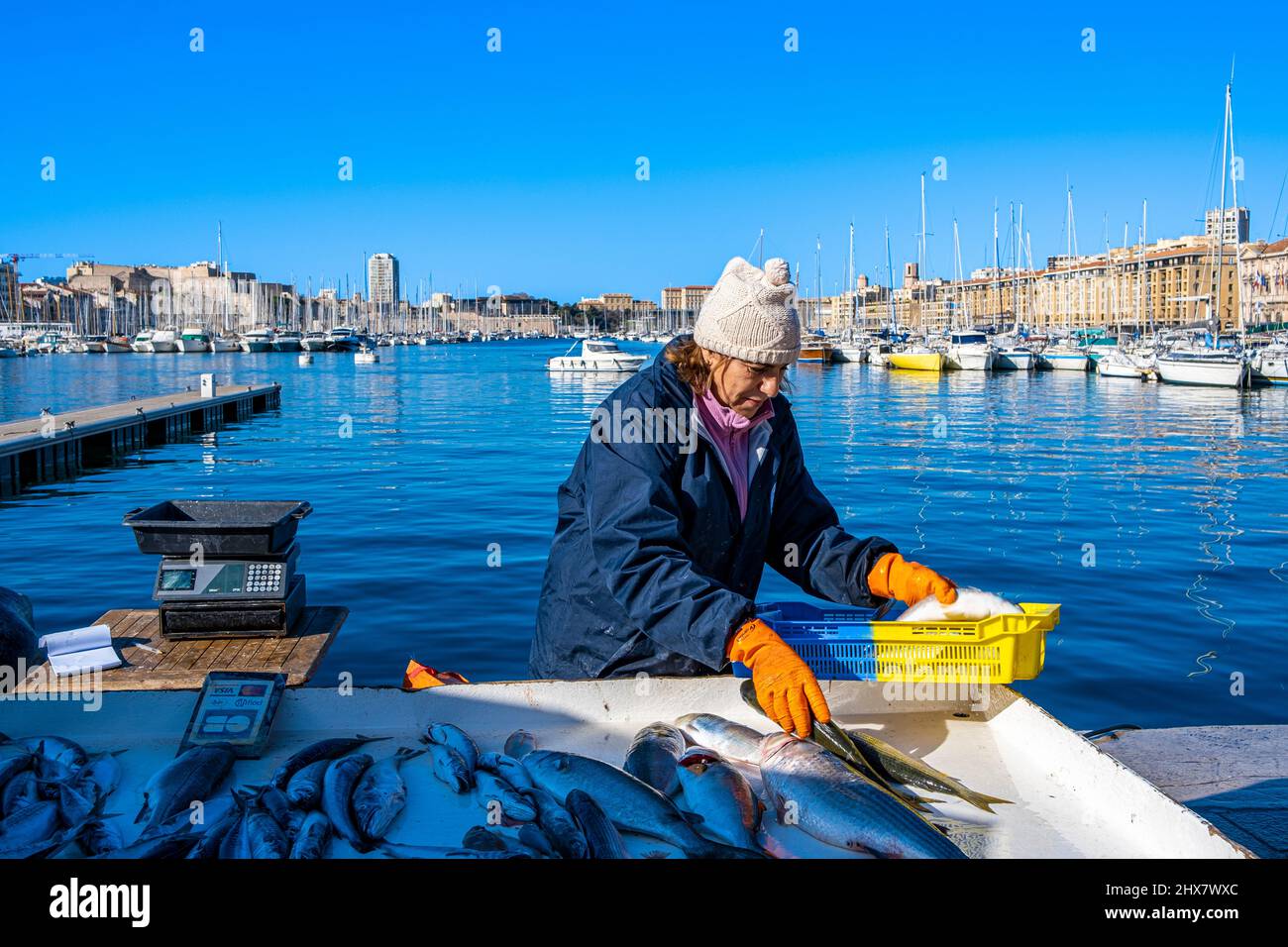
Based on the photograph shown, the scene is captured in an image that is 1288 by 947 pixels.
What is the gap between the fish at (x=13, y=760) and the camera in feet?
9.39

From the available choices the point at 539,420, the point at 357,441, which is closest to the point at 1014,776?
Answer: the point at 357,441

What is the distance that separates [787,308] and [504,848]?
1.85 meters

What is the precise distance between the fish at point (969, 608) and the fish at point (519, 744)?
129cm

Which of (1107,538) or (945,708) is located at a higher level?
(945,708)

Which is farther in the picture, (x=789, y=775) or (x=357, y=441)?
(x=357, y=441)

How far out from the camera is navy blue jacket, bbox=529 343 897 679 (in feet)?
10.7

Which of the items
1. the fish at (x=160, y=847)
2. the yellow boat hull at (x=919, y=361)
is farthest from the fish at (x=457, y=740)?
the yellow boat hull at (x=919, y=361)

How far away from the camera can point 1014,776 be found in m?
3.19

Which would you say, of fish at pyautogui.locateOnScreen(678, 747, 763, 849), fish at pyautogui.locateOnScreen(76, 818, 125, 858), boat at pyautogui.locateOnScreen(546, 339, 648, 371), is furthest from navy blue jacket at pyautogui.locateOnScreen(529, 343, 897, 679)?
boat at pyautogui.locateOnScreen(546, 339, 648, 371)

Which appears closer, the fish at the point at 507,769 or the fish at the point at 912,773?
the fish at the point at 507,769

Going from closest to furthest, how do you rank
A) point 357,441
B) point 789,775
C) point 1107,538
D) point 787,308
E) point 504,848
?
point 504,848
point 789,775
point 787,308
point 1107,538
point 357,441

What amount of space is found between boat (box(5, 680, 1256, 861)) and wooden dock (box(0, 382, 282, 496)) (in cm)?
1803

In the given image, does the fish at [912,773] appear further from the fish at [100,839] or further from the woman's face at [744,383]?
the fish at [100,839]
